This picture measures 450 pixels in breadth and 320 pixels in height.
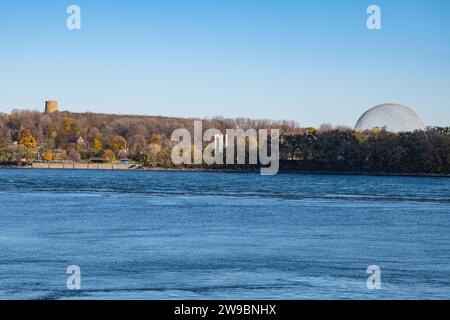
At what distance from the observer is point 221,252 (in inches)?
1040

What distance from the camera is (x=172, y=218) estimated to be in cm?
3947

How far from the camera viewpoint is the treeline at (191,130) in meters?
136

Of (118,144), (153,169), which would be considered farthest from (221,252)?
(118,144)

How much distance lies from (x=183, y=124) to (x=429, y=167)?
70494 millimetres

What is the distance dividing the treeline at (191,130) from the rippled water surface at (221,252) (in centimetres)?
9163

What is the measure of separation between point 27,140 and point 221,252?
156 meters

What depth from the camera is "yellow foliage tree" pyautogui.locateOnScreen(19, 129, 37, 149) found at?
582 ft

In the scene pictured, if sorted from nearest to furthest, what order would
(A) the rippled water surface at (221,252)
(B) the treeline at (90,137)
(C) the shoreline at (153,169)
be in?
(A) the rippled water surface at (221,252), (C) the shoreline at (153,169), (B) the treeline at (90,137)

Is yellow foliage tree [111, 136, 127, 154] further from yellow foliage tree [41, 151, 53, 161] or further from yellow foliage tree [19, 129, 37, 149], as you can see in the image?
yellow foliage tree [19, 129, 37, 149]

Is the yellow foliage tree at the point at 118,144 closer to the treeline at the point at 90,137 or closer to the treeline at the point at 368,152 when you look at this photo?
the treeline at the point at 90,137

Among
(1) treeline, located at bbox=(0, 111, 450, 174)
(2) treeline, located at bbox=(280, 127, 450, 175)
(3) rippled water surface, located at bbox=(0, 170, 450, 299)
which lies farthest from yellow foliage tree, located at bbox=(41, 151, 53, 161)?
(3) rippled water surface, located at bbox=(0, 170, 450, 299)

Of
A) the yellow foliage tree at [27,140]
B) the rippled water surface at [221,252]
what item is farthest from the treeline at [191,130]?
the rippled water surface at [221,252]

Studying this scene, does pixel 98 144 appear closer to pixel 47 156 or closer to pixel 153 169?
pixel 47 156
